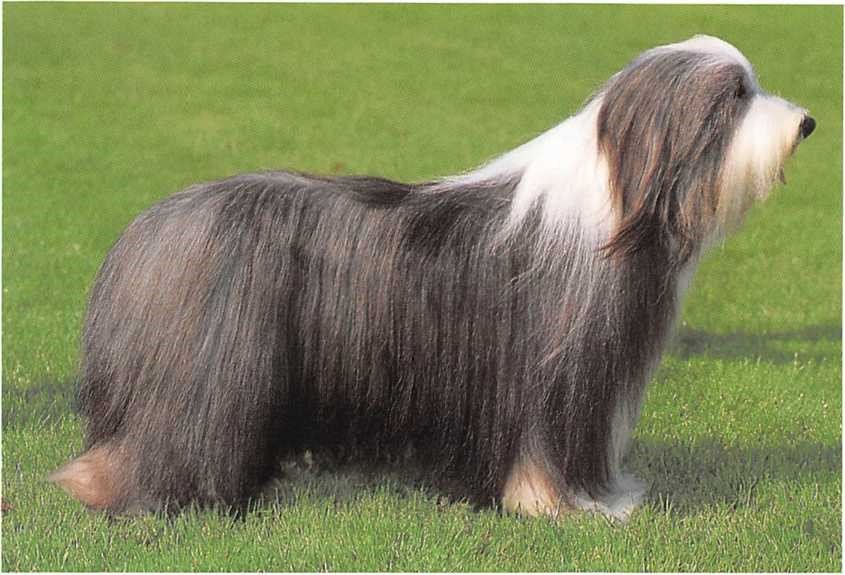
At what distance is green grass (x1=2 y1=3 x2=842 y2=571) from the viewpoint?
4.72 m

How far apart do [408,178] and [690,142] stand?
9.34 meters

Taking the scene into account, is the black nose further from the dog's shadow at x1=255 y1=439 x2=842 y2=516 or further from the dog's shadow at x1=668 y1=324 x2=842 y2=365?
the dog's shadow at x1=668 y1=324 x2=842 y2=365

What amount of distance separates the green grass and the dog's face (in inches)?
35.2

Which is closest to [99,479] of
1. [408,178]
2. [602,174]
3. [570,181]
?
[570,181]

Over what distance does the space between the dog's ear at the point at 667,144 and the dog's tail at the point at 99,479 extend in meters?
2.03

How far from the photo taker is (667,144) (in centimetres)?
431

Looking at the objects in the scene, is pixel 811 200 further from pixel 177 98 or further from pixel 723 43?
pixel 723 43

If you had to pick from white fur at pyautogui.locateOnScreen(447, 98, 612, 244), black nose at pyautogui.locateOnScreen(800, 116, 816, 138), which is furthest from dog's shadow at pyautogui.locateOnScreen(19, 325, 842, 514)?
black nose at pyautogui.locateOnScreen(800, 116, 816, 138)

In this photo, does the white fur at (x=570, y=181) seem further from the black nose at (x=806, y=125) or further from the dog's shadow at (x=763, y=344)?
the dog's shadow at (x=763, y=344)

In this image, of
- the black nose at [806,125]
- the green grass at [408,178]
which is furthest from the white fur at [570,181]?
the green grass at [408,178]

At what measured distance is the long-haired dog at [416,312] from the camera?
A: 448 cm

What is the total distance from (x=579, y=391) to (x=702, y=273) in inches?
281

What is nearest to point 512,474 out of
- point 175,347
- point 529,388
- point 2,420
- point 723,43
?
point 529,388

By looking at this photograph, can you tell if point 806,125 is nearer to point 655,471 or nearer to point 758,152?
point 758,152
